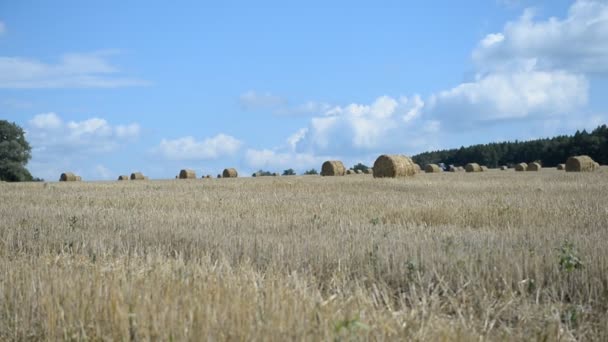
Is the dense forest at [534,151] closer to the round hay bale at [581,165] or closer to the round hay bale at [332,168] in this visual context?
the round hay bale at [581,165]

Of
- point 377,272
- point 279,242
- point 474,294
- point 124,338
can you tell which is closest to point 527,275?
point 474,294

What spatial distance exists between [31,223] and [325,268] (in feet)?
20.2

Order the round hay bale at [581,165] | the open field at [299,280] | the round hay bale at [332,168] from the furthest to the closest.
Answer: the round hay bale at [581,165] → the round hay bale at [332,168] → the open field at [299,280]

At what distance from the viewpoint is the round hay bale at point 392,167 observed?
28.8 m

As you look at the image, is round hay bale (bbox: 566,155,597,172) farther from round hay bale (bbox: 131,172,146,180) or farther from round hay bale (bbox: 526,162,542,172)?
round hay bale (bbox: 131,172,146,180)

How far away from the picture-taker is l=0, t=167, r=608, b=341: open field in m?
4.19

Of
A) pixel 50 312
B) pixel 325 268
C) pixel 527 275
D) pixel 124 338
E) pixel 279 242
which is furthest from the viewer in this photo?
pixel 279 242

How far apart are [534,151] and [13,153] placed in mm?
72178

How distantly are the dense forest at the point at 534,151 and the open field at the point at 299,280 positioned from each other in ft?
239

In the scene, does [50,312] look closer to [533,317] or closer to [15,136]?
[533,317]

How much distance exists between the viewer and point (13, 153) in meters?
51.8

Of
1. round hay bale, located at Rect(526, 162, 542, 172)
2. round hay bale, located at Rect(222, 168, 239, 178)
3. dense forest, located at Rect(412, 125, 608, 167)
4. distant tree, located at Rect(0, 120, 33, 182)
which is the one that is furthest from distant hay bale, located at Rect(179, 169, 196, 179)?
dense forest, located at Rect(412, 125, 608, 167)

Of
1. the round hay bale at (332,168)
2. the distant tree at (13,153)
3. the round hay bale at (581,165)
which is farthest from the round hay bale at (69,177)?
the round hay bale at (581,165)

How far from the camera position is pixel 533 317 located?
4855mm
